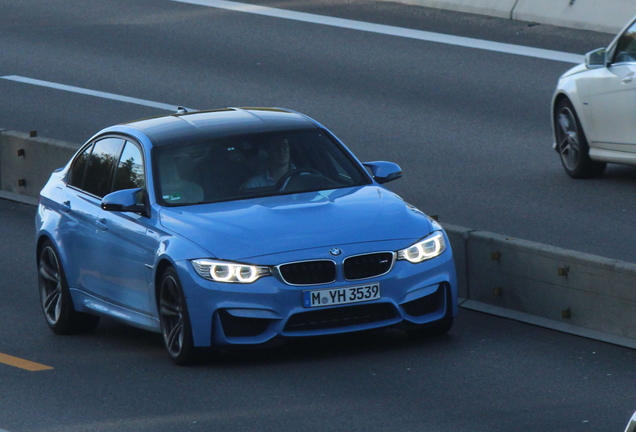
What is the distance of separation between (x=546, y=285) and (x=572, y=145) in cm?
492

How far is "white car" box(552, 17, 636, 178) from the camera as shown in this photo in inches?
550

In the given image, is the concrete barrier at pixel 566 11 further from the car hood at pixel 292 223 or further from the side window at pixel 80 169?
the car hood at pixel 292 223

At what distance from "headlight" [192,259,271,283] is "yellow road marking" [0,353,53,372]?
1.40 m

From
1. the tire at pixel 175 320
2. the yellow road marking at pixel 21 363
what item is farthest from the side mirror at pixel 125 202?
the yellow road marking at pixel 21 363

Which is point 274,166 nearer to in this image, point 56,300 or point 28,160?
point 56,300

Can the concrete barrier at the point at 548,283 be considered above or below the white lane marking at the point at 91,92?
above

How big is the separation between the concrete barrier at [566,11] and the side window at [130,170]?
12622 mm

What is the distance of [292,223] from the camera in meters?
9.16

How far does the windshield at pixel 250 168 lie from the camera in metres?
9.84

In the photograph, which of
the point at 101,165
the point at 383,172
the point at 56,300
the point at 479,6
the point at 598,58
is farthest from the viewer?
the point at 479,6

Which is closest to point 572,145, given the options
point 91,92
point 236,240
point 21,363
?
point 236,240

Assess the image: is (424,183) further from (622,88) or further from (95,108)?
(95,108)

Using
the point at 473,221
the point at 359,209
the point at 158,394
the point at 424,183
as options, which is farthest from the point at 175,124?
the point at 424,183

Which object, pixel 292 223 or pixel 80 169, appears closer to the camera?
pixel 292 223
